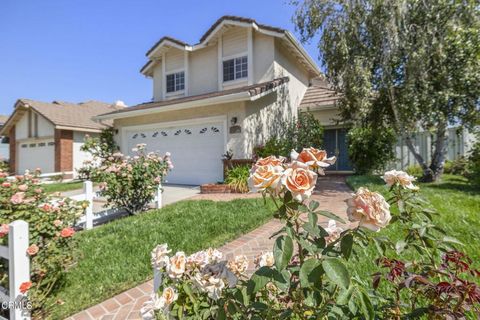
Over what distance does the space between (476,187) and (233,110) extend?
8628 millimetres

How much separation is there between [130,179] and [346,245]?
567cm

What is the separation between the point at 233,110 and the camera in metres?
10.3

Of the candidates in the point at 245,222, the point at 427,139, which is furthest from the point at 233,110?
the point at 427,139

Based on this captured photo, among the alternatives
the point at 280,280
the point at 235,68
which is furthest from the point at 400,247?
the point at 235,68

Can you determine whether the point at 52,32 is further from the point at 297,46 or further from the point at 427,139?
the point at 427,139

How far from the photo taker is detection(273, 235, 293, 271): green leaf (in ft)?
3.47

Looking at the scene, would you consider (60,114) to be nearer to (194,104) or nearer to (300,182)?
(194,104)

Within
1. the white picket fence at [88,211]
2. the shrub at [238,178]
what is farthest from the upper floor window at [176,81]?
the white picket fence at [88,211]

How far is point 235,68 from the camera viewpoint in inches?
486

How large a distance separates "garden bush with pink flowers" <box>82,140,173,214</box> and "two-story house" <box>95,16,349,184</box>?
14.3ft

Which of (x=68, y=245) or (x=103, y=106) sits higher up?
(x=103, y=106)

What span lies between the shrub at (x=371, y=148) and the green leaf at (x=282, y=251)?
36.2ft

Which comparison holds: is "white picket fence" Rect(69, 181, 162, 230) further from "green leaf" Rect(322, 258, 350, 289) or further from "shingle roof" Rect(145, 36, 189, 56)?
"shingle roof" Rect(145, 36, 189, 56)

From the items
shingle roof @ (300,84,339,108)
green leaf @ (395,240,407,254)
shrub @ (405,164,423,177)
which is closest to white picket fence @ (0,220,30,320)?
green leaf @ (395,240,407,254)
